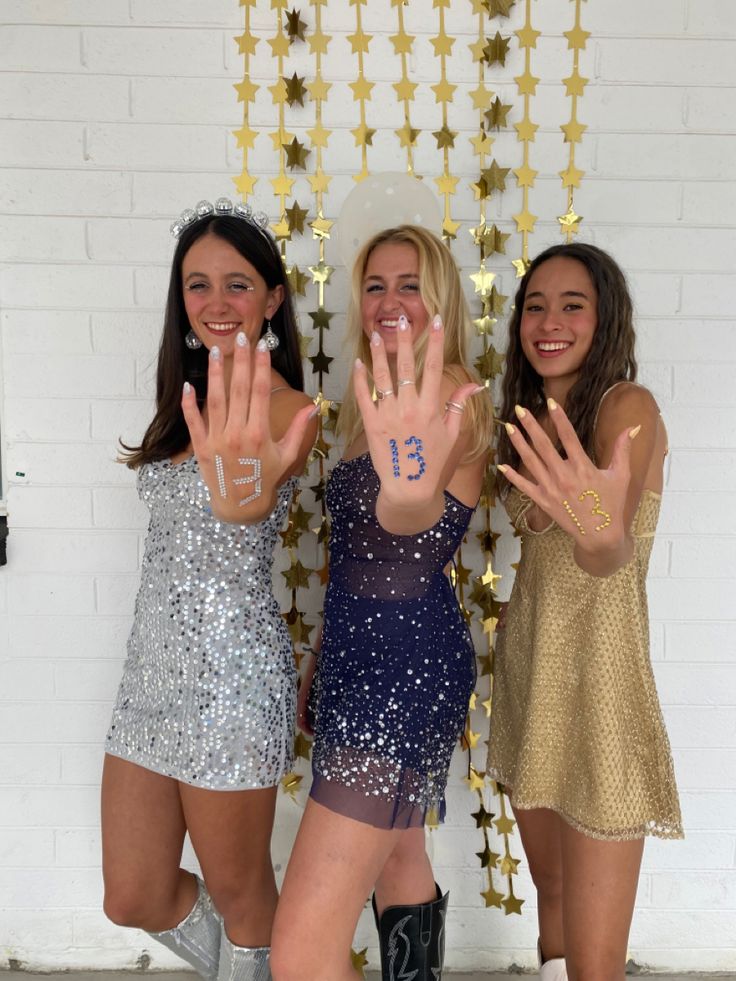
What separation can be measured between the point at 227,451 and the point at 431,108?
1.25 m

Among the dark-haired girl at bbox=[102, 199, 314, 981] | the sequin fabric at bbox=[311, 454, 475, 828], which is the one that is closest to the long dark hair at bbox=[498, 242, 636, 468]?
the sequin fabric at bbox=[311, 454, 475, 828]

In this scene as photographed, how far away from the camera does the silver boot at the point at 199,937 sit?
163cm

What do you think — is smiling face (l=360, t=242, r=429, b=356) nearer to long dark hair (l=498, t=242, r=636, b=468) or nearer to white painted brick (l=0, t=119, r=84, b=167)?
long dark hair (l=498, t=242, r=636, b=468)

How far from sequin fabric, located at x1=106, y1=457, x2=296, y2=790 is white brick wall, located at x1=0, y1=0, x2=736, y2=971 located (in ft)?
2.16

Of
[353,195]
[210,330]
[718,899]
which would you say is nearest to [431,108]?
[353,195]

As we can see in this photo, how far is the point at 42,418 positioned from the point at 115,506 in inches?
11.9

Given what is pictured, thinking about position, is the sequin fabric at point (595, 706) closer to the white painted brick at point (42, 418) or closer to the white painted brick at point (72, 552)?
the white painted brick at point (72, 552)

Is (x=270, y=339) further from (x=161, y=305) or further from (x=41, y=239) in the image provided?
(x=41, y=239)

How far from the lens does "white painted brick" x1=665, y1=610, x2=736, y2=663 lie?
2.10 meters

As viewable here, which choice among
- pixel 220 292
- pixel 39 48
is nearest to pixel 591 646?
pixel 220 292

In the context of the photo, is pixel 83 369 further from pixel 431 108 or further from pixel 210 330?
pixel 431 108

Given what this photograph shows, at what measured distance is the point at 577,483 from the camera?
3.89 ft

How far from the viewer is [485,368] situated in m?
2.00

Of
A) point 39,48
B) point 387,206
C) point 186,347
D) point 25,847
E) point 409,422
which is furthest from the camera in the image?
point 25,847
